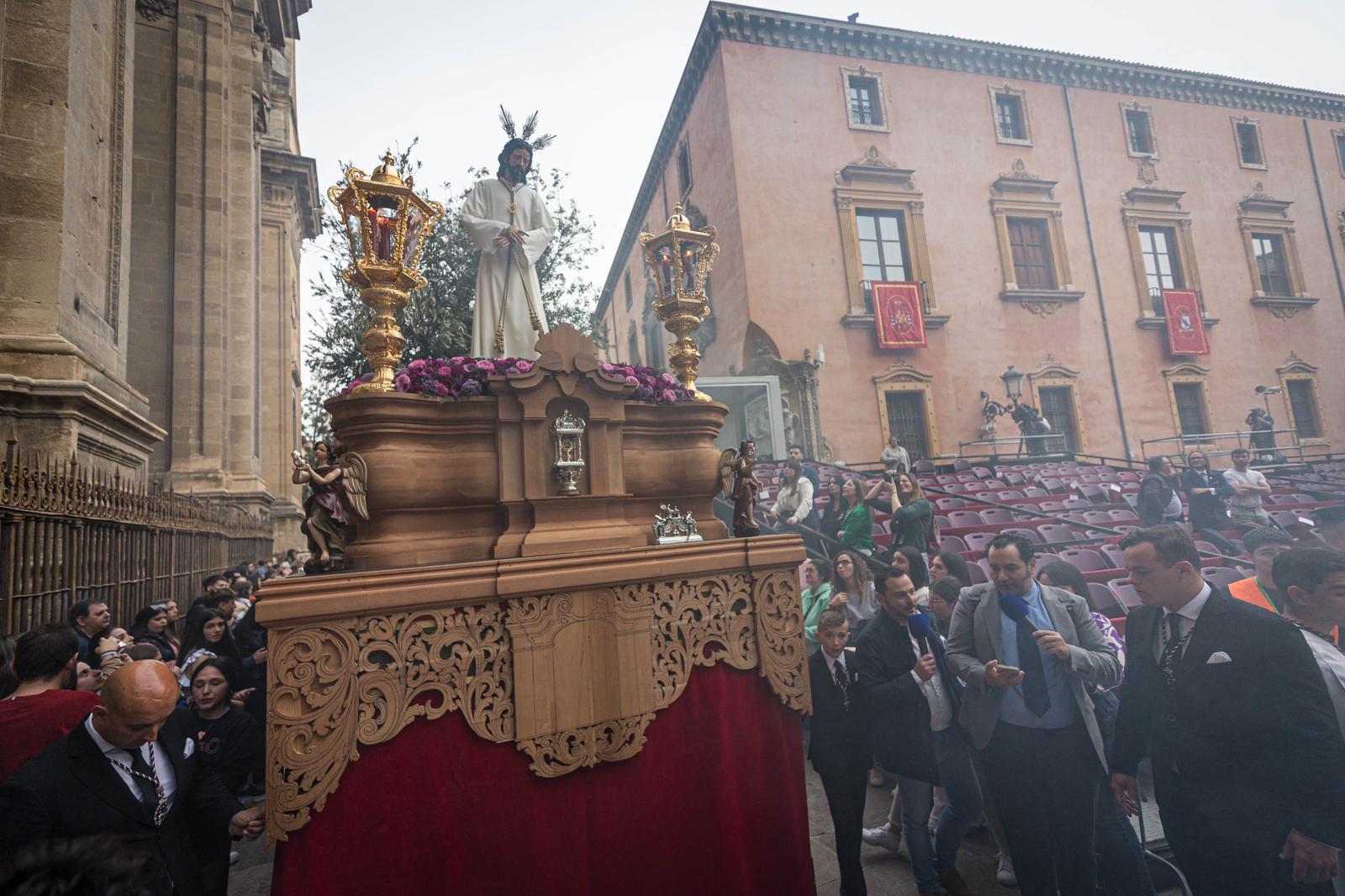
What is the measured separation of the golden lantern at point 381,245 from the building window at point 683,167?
18.9m

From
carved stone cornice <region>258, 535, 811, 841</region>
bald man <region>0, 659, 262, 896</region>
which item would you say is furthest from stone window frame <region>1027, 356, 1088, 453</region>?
bald man <region>0, 659, 262, 896</region>

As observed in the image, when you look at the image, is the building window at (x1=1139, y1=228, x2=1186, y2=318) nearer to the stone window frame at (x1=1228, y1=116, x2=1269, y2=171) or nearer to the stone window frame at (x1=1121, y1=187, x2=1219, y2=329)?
the stone window frame at (x1=1121, y1=187, x2=1219, y2=329)

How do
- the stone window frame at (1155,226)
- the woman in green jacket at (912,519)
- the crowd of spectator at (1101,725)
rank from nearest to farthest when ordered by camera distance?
the crowd of spectator at (1101,725) → the woman in green jacket at (912,519) → the stone window frame at (1155,226)

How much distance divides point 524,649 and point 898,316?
1687cm

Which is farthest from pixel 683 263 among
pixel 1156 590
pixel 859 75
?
pixel 859 75

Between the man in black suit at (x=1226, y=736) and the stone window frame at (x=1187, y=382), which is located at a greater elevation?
the stone window frame at (x=1187, y=382)

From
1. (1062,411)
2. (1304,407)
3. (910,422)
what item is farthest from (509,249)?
(1304,407)

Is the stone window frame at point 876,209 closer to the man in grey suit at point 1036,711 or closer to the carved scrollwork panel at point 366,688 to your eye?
the man in grey suit at point 1036,711

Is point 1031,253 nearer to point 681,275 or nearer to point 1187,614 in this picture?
point 681,275

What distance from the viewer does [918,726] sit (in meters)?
3.47

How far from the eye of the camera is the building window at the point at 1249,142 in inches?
868

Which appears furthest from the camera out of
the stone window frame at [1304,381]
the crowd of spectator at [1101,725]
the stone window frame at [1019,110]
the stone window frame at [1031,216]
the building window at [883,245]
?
the stone window frame at [1304,381]

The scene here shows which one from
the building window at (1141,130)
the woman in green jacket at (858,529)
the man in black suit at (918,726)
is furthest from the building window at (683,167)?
the man in black suit at (918,726)

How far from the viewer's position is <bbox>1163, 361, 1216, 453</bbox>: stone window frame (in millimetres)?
19344
